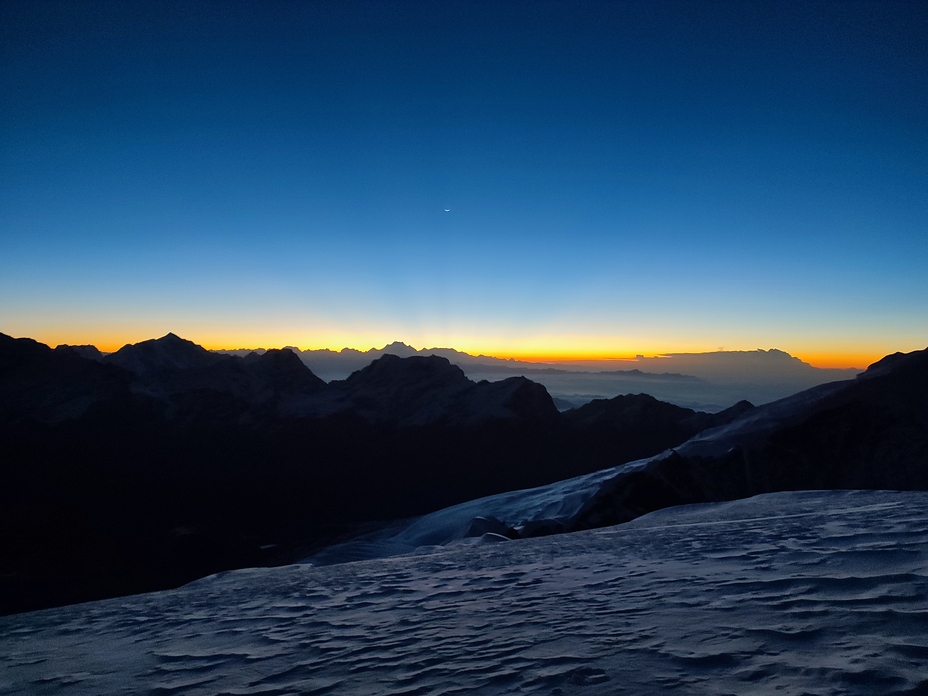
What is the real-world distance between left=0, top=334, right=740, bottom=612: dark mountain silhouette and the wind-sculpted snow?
4343cm

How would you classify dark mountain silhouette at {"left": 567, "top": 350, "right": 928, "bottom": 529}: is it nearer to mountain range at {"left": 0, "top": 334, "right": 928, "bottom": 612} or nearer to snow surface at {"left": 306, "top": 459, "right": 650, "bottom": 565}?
mountain range at {"left": 0, "top": 334, "right": 928, "bottom": 612}

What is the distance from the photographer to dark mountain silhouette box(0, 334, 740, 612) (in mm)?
53719

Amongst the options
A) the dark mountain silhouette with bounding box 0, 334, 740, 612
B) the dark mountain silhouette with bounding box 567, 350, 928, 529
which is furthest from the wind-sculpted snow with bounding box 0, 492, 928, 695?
the dark mountain silhouette with bounding box 0, 334, 740, 612

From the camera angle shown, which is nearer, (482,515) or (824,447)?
(482,515)

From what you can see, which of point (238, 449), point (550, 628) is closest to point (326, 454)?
point (238, 449)

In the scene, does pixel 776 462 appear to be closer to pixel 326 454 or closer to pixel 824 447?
pixel 824 447

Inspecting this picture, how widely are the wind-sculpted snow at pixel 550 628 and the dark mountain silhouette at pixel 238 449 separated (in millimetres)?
43431

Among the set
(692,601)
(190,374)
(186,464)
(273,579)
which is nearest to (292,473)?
(186,464)

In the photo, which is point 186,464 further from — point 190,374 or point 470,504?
point 470,504

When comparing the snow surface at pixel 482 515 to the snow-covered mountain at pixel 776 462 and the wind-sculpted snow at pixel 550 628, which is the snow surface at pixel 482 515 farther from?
the wind-sculpted snow at pixel 550 628

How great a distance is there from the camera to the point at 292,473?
80.2 metres

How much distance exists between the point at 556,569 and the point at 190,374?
3932 inches

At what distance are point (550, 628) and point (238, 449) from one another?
92.0 meters

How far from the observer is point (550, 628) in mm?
4219
